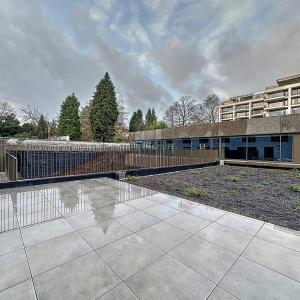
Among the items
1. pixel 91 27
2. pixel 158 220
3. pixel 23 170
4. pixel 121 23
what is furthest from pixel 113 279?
pixel 91 27

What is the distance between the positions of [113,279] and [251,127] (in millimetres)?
14886

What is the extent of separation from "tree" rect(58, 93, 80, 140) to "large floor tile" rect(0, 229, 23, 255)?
3858cm

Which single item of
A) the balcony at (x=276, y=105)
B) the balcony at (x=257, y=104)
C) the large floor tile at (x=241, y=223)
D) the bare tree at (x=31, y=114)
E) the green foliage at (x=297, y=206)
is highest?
the balcony at (x=257, y=104)

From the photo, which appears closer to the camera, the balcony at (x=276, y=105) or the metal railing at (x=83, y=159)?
the metal railing at (x=83, y=159)

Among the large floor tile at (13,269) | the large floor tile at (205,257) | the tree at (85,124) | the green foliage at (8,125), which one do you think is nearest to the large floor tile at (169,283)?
the large floor tile at (205,257)

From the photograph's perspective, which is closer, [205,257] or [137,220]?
[205,257]

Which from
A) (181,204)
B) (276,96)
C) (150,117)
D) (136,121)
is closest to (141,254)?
(181,204)

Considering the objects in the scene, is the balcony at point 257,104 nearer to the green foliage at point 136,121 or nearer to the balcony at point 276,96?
the balcony at point 276,96

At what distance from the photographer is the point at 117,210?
13.1 feet

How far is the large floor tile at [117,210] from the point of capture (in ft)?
12.4

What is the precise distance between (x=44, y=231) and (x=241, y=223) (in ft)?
12.0

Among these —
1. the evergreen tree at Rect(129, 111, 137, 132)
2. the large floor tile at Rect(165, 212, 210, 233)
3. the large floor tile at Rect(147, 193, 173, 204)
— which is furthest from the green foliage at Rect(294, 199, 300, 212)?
the evergreen tree at Rect(129, 111, 137, 132)

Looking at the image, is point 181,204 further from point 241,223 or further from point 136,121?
point 136,121

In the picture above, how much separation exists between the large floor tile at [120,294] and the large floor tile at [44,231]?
1.56 meters
